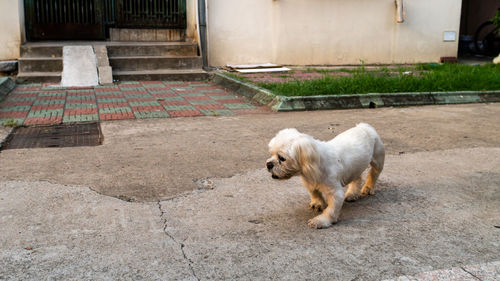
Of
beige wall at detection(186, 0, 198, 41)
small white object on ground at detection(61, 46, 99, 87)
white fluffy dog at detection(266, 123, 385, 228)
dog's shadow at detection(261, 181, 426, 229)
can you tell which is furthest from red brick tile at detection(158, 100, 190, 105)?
white fluffy dog at detection(266, 123, 385, 228)

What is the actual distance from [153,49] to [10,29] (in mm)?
2888

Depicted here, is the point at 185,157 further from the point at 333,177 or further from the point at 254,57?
the point at 254,57

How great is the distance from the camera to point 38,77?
941cm

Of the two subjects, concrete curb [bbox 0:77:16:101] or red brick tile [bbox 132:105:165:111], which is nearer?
red brick tile [bbox 132:105:165:111]

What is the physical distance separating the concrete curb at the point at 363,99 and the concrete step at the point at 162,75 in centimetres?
215

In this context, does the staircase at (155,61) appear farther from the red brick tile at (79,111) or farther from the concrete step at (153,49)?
the red brick tile at (79,111)

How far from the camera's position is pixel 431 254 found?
8.96 ft

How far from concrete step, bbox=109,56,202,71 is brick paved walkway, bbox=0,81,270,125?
3.22 feet

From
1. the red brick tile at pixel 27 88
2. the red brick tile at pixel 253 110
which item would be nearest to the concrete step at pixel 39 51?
the red brick tile at pixel 27 88

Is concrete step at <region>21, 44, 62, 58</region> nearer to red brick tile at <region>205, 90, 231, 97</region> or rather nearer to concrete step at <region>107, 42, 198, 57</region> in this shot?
concrete step at <region>107, 42, 198, 57</region>

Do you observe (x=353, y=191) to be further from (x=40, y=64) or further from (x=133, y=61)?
(x=40, y=64)

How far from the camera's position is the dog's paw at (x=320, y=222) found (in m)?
3.09

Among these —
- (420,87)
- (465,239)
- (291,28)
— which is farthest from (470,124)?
(291,28)

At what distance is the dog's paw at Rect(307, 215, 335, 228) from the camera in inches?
122
